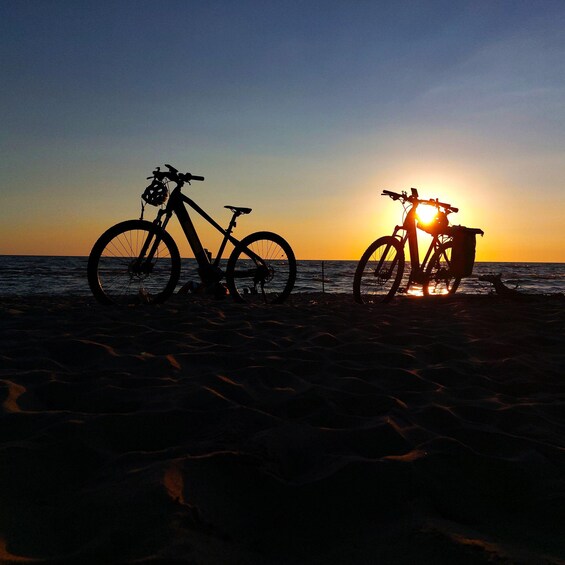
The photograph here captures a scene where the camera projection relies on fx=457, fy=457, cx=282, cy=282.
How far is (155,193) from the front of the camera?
612cm

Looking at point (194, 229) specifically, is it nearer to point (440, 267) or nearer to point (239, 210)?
point (239, 210)

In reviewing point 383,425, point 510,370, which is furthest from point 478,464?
point 510,370

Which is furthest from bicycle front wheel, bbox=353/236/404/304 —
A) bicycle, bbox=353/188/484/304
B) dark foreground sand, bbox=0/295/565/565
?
dark foreground sand, bbox=0/295/565/565

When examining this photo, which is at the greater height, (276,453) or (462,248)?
(462,248)

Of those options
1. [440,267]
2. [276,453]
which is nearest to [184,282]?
[440,267]

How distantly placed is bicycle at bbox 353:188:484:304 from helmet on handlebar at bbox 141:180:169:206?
327cm

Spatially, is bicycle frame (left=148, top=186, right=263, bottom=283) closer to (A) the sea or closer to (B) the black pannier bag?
(B) the black pannier bag

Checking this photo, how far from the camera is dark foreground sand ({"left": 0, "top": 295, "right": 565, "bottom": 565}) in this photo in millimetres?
1204

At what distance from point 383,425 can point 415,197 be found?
648 centimetres

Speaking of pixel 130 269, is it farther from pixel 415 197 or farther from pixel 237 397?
pixel 415 197

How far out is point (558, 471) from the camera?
5.60 feet

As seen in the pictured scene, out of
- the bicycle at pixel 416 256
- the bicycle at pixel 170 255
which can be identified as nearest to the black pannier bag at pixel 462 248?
the bicycle at pixel 416 256

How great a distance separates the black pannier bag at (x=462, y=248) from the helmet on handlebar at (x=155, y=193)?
212 inches

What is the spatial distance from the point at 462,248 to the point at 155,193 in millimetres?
5715
